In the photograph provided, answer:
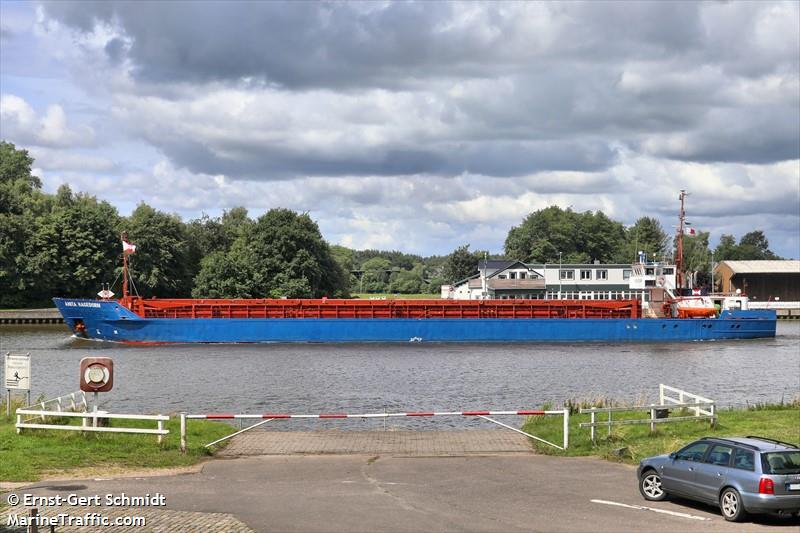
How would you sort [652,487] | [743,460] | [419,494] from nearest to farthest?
[743,460] < [652,487] < [419,494]

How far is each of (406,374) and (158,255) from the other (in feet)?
212

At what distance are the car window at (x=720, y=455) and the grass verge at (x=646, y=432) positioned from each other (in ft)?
15.6

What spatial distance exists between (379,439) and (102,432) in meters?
7.40

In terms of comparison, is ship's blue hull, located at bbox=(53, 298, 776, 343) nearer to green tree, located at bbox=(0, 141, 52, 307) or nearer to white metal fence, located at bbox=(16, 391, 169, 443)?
green tree, located at bbox=(0, 141, 52, 307)

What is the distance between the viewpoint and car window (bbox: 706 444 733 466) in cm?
1529

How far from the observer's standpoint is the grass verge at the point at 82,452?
61.0 feet

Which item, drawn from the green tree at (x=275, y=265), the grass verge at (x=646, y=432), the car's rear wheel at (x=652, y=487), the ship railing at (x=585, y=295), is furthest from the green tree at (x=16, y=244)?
the car's rear wheel at (x=652, y=487)

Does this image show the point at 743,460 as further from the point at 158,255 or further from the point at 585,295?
the point at 158,255

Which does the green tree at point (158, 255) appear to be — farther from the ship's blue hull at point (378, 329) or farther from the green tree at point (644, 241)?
the green tree at point (644, 241)

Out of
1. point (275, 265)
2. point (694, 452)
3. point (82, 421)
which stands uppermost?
point (275, 265)

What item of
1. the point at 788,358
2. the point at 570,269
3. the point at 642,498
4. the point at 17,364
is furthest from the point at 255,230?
the point at 642,498

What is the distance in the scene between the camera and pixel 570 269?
105 metres

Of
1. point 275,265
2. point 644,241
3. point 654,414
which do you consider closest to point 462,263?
point 644,241

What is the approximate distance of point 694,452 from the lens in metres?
16.1
